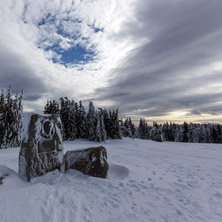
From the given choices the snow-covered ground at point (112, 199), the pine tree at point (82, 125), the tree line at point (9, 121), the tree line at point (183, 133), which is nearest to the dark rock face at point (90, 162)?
the snow-covered ground at point (112, 199)

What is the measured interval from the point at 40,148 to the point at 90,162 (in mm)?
2077

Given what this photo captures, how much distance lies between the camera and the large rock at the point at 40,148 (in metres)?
5.23

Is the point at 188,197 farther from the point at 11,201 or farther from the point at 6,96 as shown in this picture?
the point at 6,96

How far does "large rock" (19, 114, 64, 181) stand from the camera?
523cm

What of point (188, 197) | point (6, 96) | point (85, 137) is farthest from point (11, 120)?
point (188, 197)

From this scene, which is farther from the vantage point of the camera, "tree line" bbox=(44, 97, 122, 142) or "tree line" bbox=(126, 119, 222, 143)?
"tree line" bbox=(126, 119, 222, 143)

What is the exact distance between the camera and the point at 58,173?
5664 mm

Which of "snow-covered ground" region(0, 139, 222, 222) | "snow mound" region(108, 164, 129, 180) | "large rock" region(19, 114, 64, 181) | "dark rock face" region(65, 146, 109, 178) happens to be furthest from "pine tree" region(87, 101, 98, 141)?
"snow-covered ground" region(0, 139, 222, 222)

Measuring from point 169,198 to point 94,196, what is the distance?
2127mm

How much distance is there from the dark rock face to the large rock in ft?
1.55

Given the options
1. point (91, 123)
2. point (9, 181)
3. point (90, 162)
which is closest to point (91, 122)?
point (91, 123)

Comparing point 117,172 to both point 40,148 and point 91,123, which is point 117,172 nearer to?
point 40,148

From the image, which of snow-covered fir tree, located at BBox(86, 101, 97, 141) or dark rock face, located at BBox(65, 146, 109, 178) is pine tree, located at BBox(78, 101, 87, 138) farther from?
dark rock face, located at BBox(65, 146, 109, 178)

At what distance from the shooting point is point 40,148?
217 inches
